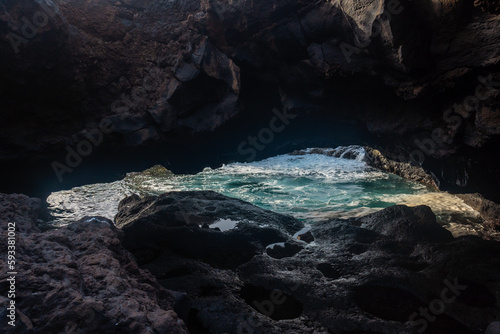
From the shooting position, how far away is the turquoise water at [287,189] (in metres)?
11.5

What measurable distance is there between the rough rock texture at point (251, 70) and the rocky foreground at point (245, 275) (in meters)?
1.98

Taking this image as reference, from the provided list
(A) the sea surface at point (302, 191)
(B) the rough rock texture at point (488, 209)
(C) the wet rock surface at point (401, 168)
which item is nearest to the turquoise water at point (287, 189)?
(A) the sea surface at point (302, 191)

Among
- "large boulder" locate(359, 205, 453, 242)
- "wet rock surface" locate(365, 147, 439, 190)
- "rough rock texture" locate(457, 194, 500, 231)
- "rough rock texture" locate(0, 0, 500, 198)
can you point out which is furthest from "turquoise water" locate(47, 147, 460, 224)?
"rough rock texture" locate(0, 0, 500, 198)

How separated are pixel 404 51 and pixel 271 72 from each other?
2.95m

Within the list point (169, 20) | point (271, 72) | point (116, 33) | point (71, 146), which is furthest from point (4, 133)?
point (271, 72)

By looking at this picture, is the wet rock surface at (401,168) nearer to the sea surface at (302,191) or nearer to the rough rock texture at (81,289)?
the sea surface at (302,191)

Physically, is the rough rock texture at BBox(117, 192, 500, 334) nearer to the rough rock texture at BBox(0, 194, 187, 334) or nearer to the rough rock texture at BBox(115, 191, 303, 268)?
the rough rock texture at BBox(115, 191, 303, 268)

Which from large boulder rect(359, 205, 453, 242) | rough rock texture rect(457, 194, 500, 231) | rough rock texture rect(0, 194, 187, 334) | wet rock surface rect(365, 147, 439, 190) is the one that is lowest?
wet rock surface rect(365, 147, 439, 190)

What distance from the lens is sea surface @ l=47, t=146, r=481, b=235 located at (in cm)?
1056

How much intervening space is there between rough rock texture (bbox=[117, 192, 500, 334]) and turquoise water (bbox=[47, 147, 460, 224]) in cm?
351

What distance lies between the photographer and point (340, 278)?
500cm

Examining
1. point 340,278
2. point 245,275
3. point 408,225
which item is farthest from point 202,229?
point 408,225

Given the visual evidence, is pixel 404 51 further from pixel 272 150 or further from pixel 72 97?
pixel 72 97

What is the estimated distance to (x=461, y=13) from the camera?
171 inches
